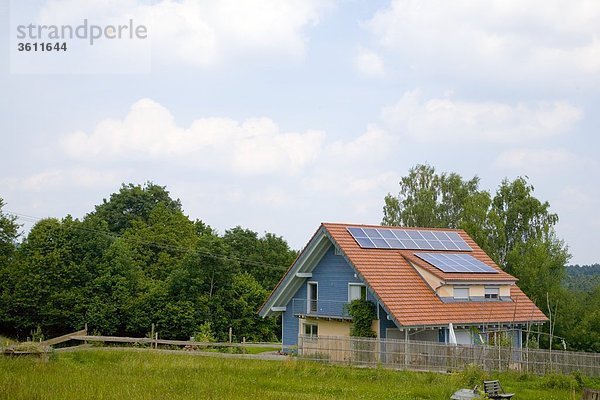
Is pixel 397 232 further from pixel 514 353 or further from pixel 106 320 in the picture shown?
pixel 106 320

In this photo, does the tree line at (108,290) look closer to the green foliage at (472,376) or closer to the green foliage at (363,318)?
the green foliage at (363,318)

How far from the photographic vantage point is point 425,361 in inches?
1065

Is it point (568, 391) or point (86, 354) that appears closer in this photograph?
point (568, 391)

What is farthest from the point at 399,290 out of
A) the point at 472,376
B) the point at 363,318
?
the point at 472,376

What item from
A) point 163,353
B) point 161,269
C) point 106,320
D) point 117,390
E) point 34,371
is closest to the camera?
point 117,390

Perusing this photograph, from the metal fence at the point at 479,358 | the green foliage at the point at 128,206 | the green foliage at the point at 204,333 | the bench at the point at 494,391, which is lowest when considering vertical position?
the green foliage at the point at 204,333

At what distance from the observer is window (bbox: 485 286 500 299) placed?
117 feet

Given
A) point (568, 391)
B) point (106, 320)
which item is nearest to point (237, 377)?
point (568, 391)

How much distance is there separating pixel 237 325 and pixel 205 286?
355cm

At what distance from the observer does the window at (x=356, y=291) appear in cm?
3416

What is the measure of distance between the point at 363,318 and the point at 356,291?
199 cm

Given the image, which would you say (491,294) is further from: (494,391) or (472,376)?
(494,391)

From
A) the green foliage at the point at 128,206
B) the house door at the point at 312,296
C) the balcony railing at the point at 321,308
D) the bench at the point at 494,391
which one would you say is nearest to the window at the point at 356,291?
the balcony railing at the point at 321,308

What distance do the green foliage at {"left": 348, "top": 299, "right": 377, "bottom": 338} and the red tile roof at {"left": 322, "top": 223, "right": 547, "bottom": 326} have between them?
4.93ft
